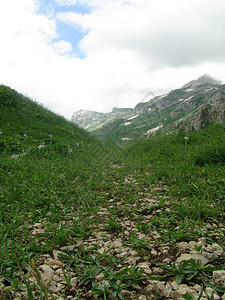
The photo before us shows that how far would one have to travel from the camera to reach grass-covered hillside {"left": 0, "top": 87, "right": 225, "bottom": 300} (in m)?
2.25

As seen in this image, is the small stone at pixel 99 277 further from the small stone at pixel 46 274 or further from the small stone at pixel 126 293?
the small stone at pixel 46 274

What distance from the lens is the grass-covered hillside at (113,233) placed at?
2.25m

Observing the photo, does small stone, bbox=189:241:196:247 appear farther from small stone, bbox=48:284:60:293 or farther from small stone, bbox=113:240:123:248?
small stone, bbox=48:284:60:293

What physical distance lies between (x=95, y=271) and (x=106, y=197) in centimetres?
261

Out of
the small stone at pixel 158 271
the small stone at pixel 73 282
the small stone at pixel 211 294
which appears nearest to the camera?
the small stone at pixel 211 294

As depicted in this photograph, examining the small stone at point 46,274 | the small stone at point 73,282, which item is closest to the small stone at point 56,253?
the small stone at point 46,274

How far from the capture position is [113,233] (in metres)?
3.49

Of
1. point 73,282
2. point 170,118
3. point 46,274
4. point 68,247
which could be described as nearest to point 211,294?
point 73,282

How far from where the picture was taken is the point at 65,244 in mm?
3170

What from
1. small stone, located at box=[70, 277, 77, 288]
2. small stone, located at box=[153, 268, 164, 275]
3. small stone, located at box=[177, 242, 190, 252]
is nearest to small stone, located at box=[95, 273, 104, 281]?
small stone, located at box=[70, 277, 77, 288]

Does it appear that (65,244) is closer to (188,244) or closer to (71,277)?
(71,277)

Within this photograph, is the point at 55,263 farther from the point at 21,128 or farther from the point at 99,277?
the point at 21,128

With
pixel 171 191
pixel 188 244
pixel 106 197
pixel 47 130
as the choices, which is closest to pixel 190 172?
pixel 171 191

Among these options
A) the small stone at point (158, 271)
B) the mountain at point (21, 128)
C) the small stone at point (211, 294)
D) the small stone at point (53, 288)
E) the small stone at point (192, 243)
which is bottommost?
the small stone at point (211, 294)
